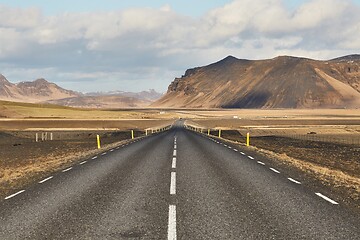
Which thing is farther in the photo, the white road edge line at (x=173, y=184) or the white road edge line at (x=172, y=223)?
the white road edge line at (x=173, y=184)

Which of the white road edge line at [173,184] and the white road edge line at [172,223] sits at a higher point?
the white road edge line at [172,223]

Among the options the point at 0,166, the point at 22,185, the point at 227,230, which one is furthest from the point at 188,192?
the point at 0,166

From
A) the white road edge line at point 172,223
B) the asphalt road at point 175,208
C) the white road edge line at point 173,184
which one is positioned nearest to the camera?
the white road edge line at point 172,223

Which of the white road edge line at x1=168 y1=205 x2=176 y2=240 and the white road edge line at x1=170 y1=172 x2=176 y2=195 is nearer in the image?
the white road edge line at x1=168 y1=205 x2=176 y2=240

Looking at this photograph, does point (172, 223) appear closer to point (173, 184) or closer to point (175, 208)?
point (175, 208)

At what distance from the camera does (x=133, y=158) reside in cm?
2012

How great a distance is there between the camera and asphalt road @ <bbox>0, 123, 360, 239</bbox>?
750 centimetres

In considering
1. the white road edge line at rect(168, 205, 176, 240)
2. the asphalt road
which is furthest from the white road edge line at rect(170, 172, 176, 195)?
the white road edge line at rect(168, 205, 176, 240)

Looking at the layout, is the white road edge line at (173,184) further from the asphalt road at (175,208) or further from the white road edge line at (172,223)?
the white road edge line at (172,223)

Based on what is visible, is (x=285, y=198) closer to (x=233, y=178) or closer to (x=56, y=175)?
(x=233, y=178)

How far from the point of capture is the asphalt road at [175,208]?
24.6 ft

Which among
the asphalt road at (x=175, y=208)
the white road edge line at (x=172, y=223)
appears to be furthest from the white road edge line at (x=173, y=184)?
the white road edge line at (x=172, y=223)

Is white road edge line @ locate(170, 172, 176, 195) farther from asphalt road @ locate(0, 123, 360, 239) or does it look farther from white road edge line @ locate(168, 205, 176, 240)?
white road edge line @ locate(168, 205, 176, 240)

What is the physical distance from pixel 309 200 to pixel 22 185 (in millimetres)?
9162
